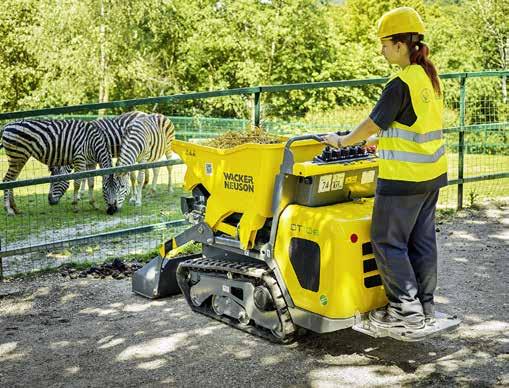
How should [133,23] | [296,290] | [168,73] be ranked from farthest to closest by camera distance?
[168,73] → [133,23] → [296,290]

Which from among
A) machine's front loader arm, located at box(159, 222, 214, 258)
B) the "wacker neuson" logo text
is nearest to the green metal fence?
machine's front loader arm, located at box(159, 222, 214, 258)

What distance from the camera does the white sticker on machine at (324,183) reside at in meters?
4.70

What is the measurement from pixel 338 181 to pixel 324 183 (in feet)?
0.42

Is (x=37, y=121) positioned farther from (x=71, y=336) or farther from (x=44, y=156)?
(x=71, y=336)

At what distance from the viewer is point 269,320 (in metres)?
5.00

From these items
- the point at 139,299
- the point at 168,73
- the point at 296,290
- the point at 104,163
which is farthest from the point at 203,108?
the point at 296,290

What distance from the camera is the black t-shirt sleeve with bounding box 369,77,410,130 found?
434 cm

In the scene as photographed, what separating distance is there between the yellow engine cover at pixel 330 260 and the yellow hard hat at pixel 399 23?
1.08 metres

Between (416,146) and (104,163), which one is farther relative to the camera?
(104,163)

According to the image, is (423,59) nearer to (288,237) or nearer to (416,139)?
(416,139)

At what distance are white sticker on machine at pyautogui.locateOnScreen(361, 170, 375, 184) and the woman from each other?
0.42 metres

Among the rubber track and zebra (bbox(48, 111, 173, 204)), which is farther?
zebra (bbox(48, 111, 173, 204))

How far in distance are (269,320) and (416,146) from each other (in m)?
1.49

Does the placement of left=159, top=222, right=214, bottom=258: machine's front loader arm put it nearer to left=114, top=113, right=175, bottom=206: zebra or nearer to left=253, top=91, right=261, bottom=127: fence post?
left=253, top=91, right=261, bottom=127: fence post
